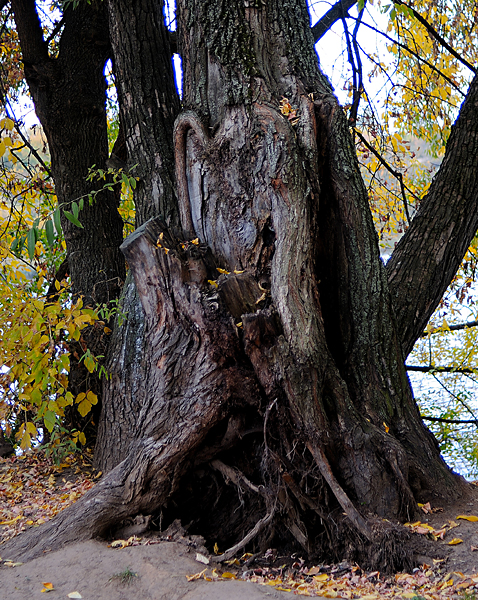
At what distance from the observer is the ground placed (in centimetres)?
274

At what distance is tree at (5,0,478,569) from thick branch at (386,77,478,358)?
12 mm

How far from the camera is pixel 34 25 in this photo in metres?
5.47

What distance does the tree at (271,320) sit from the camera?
3414 mm

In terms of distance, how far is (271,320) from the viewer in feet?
11.0

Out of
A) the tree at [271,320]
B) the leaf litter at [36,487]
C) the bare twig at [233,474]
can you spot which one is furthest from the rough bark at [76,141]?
the bare twig at [233,474]

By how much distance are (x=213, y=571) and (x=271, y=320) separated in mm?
1423

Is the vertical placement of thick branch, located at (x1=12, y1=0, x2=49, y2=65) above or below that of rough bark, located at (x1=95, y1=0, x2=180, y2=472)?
above

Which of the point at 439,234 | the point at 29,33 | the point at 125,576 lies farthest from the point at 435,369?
the point at 29,33

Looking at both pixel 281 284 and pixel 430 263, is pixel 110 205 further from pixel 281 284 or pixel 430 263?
pixel 430 263

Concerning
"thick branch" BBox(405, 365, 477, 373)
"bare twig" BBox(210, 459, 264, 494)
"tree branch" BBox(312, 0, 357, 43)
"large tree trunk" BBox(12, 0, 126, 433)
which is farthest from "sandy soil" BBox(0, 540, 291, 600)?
"tree branch" BBox(312, 0, 357, 43)

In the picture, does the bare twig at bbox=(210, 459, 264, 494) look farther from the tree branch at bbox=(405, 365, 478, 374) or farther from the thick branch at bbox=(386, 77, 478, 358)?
the tree branch at bbox=(405, 365, 478, 374)

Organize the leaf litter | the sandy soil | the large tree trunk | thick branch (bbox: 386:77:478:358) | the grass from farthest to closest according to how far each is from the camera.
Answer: the large tree trunk < thick branch (bbox: 386:77:478:358) < the leaf litter < the grass < the sandy soil

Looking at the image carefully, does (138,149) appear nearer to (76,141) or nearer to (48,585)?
(76,141)

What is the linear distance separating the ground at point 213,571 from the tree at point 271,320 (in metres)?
0.14
